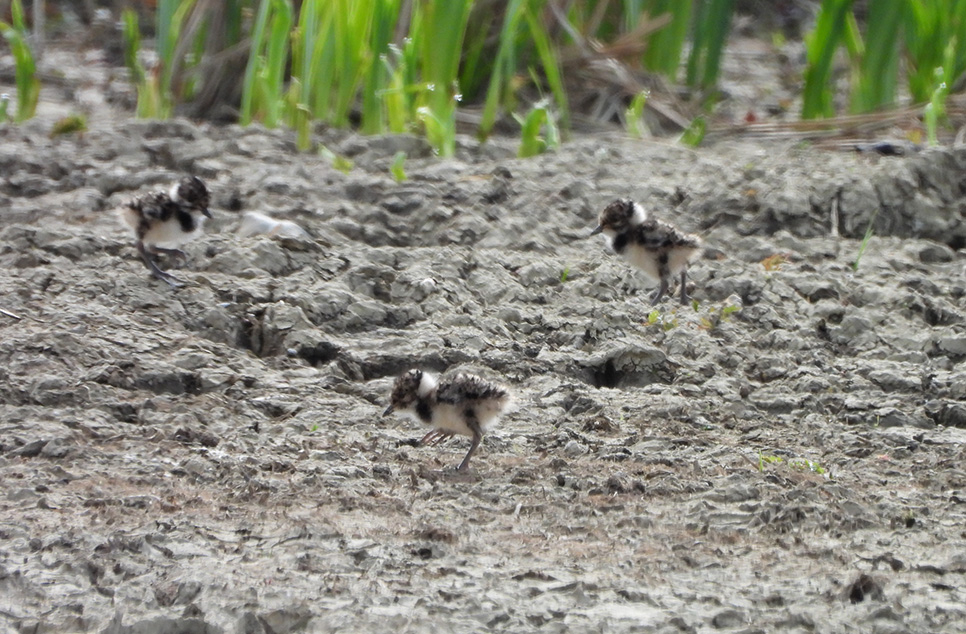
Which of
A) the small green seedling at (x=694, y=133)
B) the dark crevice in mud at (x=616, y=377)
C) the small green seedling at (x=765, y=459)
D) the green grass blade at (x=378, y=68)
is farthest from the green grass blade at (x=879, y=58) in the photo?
the small green seedling at (x=765, y=459)

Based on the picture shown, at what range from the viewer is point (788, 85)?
11.6m

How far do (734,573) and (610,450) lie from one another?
3.64ft

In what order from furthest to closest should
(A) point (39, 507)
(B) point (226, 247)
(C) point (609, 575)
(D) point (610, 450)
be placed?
(B) point (226, 247) < (D) point (610, 450) < (A) point (39, 507) < (C) point (609, 575)

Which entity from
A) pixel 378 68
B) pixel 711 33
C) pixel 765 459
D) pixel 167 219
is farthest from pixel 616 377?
pixel 711 33

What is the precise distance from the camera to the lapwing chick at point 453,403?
173 inches

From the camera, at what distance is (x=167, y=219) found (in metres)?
5.82

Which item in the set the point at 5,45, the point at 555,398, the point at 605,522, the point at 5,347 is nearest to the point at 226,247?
the point at 5,347

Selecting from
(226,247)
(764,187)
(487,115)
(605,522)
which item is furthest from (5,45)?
(605,522)

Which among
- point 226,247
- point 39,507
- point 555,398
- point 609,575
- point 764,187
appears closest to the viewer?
point 609,575

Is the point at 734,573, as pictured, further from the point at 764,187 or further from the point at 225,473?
the point at 764,187

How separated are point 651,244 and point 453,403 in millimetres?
1799

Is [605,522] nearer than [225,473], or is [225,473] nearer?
[605,522]

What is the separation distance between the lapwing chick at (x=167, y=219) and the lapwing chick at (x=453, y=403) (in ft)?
4.93

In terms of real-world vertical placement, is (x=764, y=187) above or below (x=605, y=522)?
above
